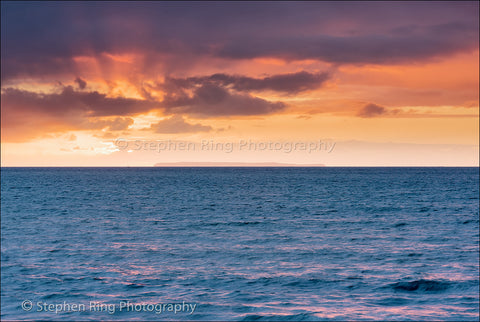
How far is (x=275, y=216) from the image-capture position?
5475 centimetres

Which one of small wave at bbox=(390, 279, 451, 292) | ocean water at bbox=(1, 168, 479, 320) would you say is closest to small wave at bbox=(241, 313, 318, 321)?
ocean water at bbox=(1, 168, 479, 320)

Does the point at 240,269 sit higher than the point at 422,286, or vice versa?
the point at 422,286

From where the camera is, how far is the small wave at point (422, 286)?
70.4 ft

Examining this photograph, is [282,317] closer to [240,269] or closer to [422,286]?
[240,269]

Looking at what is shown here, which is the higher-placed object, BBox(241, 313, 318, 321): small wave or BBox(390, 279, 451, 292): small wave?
BBox(390, 279, 451, 292): small wave

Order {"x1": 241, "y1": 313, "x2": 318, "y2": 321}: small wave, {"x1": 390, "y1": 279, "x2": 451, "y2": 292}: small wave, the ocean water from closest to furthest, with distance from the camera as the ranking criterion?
{"x1": 241, "y1": 313, "x2": 318, "y2": 321}: small wave → the ocean water → {"x1": 390, "y1": 279, "x2": 451, "y2": 292}: small wave

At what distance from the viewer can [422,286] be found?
22.0 m

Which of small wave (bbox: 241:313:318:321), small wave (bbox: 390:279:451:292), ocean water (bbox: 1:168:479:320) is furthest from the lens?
small wave (bbox: 390:279:451:292)

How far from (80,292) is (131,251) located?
11201mm

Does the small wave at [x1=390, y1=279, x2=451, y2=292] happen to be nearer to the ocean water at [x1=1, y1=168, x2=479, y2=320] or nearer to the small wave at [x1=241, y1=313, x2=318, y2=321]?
the ocean water at [x1=1, y1=168, x2=479, y2=320]

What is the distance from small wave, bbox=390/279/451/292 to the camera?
21.5 meters

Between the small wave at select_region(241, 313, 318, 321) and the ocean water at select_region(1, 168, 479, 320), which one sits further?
the ocean water at select_region(1, 168, 479, 320)

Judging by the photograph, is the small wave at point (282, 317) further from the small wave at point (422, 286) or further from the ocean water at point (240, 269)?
the small wave at point (422, 286)

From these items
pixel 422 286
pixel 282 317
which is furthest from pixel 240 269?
pixel 422 286
